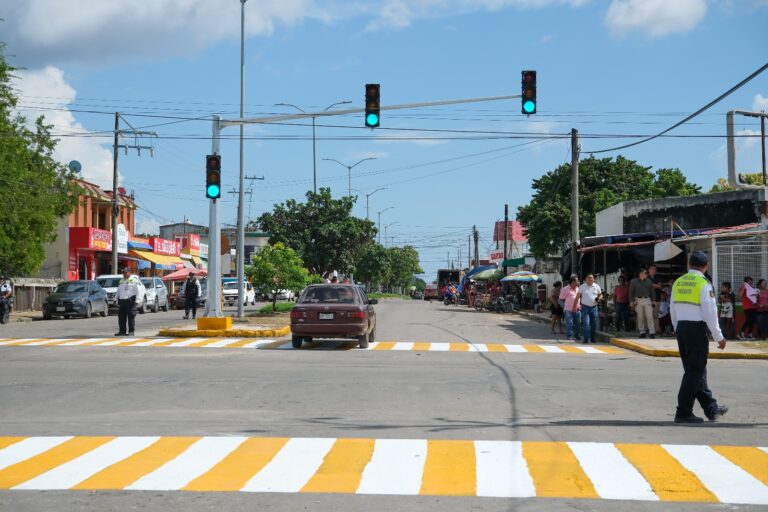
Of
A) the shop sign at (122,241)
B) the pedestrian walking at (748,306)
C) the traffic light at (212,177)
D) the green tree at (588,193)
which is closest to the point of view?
the traffic light at (212,177)

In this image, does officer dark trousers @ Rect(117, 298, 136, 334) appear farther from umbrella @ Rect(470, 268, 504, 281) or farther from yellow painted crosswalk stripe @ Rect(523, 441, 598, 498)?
umbrella @ Rect(470, 268, 504, 281)

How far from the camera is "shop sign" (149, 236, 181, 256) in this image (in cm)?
6631

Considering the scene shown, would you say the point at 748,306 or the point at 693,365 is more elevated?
the point at 748,306

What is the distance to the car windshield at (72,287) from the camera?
37281 millimetres

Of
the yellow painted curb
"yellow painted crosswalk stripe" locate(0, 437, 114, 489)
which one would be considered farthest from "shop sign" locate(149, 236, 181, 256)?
"yellow painted crosswalk stripe" locate(0, 437, 114, 489)

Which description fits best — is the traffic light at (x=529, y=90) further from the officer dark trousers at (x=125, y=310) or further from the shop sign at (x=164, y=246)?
the shop sign at (x=164, y=246)

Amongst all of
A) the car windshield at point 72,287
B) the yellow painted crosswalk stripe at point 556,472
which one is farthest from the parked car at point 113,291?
the yellow painted crosswalk stripe at point 556,472

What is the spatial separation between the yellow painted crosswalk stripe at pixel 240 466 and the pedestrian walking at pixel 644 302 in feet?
55.5

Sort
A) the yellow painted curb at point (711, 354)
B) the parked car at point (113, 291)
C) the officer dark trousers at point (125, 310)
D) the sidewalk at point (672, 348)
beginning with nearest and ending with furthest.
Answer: the yellow painted curb at point (711, 354)
the sidewalk at point (672, 348)
the officer dark trousers at point (125, 310)
the parked car at point (113, 291)

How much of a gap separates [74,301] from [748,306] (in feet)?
85.1

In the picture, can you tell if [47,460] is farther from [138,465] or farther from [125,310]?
[125,310]

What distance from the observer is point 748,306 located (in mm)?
23547

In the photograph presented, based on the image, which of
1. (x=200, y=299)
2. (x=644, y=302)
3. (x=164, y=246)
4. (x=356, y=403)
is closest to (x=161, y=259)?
(x=164, y=246)

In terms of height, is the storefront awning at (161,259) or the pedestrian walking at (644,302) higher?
the storefront awning at (161,259)
